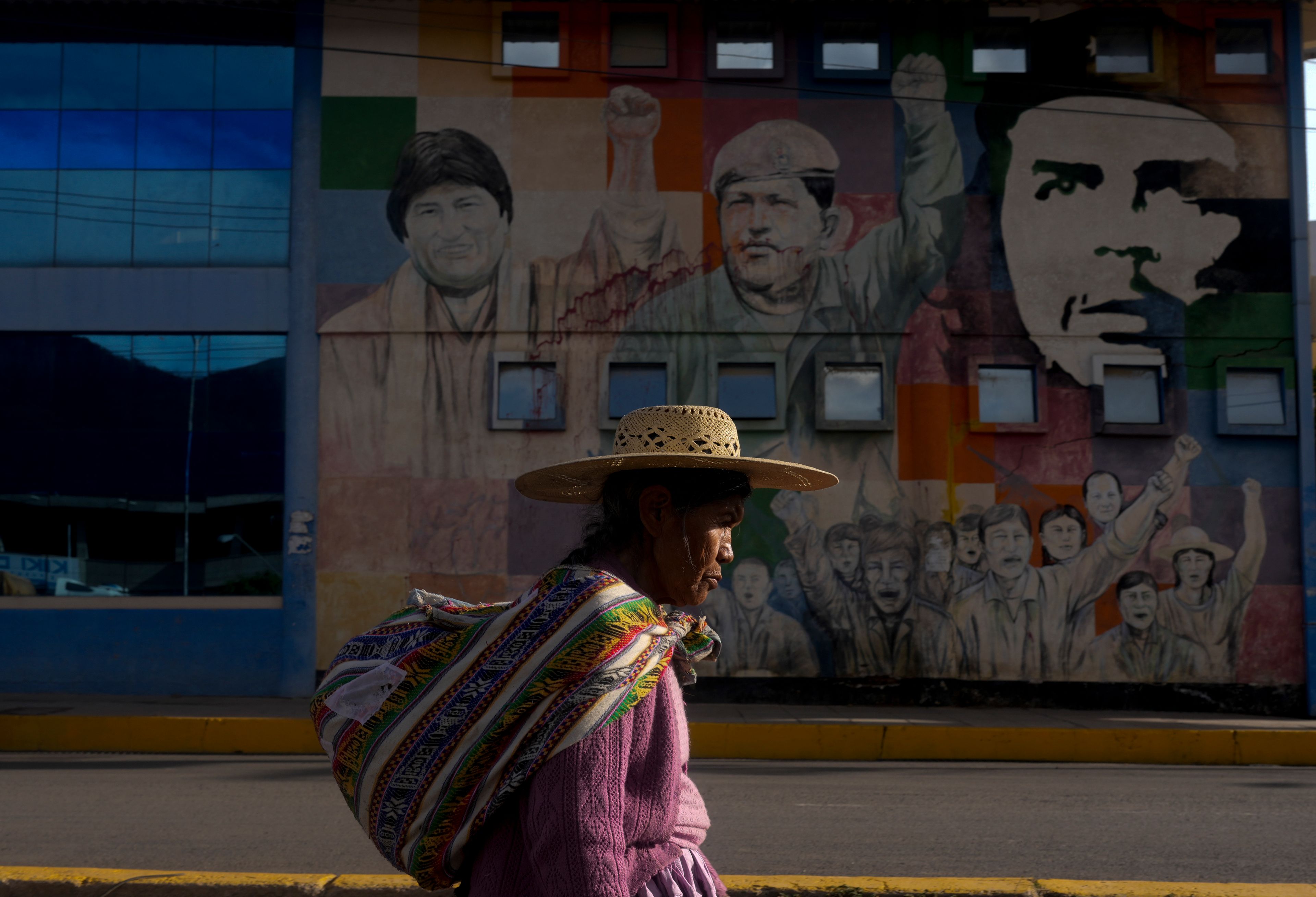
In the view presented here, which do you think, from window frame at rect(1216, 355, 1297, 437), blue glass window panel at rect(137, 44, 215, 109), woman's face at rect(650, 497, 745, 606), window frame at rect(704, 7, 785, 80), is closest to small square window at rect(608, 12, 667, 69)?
window frame at rect(704, 7, 785, 80)

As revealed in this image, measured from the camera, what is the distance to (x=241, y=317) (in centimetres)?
1392

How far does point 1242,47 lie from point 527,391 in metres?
10.6

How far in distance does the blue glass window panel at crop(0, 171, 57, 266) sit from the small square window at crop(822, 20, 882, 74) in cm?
1033

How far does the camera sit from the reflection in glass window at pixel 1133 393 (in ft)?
45.5

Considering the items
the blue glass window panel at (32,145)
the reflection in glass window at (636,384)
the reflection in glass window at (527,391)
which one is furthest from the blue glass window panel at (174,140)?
the reflection in glass window at (636,384)

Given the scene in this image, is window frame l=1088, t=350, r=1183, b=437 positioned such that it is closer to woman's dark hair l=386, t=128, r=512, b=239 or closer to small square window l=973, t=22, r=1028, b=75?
small square window l=973, t=22, r=1028, b=75

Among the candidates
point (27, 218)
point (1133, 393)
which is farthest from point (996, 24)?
point (27, 218)

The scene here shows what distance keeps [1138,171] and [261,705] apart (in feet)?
41.8

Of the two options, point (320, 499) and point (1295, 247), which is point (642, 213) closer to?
point (320, 499)

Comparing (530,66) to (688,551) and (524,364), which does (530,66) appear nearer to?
(524,364)

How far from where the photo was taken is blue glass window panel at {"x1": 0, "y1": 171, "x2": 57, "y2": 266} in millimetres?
14117

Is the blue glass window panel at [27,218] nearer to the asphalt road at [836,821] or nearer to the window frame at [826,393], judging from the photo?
the asphalt road at [836,821]

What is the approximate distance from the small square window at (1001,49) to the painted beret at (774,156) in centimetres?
244

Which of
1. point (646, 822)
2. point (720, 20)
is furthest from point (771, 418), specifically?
point (646, 822)
